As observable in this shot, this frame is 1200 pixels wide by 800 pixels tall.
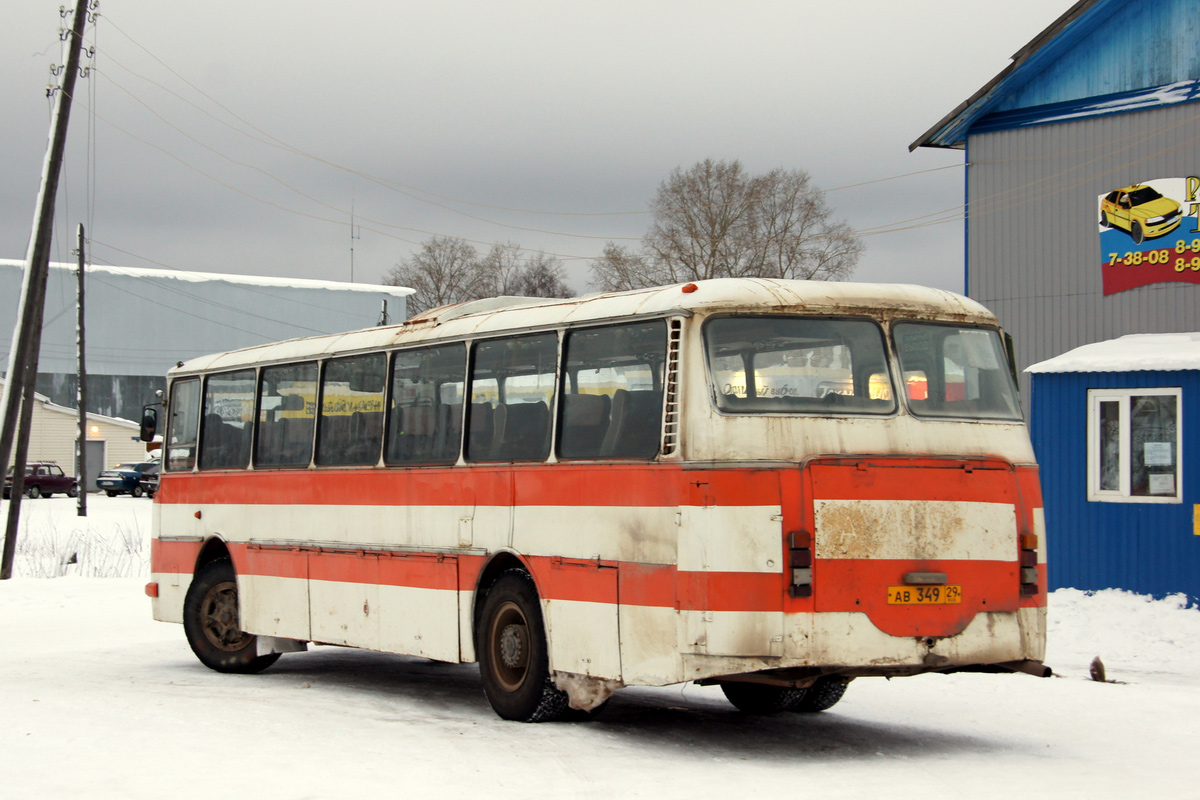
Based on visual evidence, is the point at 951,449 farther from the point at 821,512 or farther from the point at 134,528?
the point at 134,528

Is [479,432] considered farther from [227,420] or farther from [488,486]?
[227,420]

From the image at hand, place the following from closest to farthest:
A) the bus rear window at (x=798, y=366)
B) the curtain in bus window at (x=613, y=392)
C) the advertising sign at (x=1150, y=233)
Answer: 1. the bus rear window at (x=798, y=366)
2. the curtain in bus window at (x=613, y=392)
3. the advertising sign at (x=1150, y=233)

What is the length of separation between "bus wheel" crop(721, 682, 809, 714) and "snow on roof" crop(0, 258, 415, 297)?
73.3 metres

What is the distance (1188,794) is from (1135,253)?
47.4ft

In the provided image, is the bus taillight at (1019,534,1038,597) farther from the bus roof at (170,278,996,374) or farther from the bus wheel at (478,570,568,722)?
the bus wheel at (478,570,568,722)

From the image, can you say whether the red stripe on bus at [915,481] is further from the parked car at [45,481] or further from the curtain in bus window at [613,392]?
the parked car at [45,481]

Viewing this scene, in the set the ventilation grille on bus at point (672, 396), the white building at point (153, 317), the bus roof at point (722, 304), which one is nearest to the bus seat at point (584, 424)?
the bus roof at point (722, 304)

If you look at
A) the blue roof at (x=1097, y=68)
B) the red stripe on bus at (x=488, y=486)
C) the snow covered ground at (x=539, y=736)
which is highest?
the blue roof at (x=1097, y=68)

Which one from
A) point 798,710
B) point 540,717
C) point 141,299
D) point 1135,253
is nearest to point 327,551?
point 540,717

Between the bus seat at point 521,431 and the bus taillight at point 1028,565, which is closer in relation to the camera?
the bus taillight at point 1028,565

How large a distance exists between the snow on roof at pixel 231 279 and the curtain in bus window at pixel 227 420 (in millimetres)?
67807

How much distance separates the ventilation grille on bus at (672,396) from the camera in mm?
8844

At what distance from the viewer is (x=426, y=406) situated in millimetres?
11570

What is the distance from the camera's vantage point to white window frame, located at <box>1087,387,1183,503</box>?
59.2 ft
